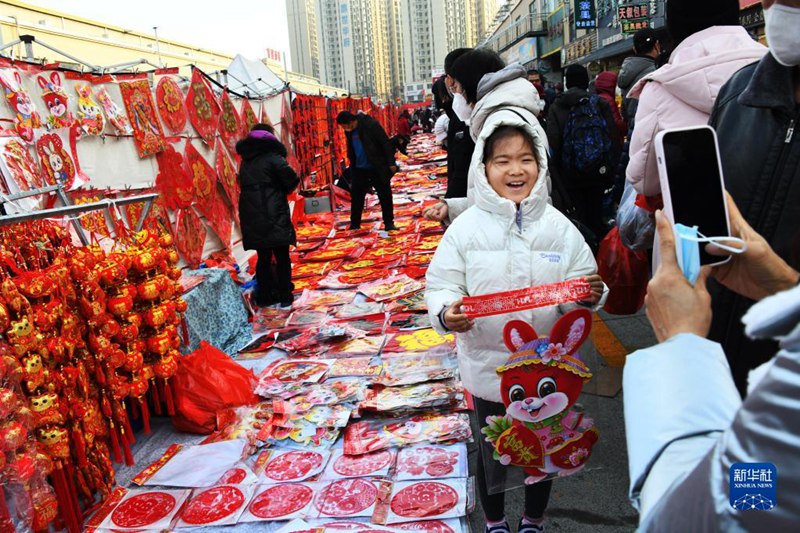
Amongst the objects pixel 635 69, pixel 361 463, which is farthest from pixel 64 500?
pixel 635 69

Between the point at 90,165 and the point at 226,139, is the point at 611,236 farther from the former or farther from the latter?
the point at 226,139

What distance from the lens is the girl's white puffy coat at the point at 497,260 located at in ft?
6.61

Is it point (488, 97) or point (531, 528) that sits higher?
point (488, 97)

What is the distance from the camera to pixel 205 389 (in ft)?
11.8

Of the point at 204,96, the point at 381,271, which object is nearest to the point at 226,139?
the point at 204,96

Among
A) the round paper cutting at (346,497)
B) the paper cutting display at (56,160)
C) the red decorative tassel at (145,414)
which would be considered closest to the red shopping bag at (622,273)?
the round paper cutting at (346,497)

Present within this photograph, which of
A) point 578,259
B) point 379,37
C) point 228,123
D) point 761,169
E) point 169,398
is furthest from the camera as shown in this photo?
point 379,37

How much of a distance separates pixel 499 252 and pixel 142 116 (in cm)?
438

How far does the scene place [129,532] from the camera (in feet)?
8.50

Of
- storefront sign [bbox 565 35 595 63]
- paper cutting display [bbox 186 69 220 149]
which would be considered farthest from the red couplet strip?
storefront sign [bbox 565 35 595 63]

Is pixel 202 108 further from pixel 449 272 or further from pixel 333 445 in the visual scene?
pixel 449 272

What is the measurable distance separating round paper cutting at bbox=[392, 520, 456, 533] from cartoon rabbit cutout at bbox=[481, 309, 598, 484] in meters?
0.66

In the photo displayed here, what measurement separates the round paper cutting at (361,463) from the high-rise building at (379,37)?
251 feet

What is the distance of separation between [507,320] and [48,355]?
188 cm
